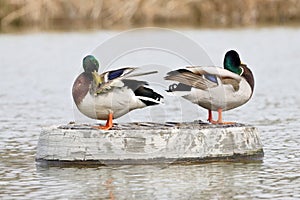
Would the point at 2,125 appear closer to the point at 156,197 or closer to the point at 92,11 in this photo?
the point at 156,197

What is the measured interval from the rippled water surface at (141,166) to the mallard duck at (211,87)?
78 centimetres

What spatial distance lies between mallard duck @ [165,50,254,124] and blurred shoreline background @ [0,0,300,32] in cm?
2464

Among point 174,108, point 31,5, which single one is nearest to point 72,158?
point 174,108

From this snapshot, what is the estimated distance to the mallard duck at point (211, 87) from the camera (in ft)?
31.8

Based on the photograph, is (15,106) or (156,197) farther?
(15,106)

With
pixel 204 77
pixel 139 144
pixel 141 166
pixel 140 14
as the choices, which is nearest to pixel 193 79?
pixel 204 77

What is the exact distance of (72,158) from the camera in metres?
9.20

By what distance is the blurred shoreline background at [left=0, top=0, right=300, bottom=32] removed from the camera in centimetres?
3531

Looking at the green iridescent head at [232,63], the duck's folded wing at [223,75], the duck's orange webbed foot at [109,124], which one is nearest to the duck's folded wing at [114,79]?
the duck's orange webbed foot at [109,124]

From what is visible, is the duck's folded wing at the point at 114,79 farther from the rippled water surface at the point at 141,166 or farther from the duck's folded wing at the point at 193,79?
the rippled water surface at the point at 141,166

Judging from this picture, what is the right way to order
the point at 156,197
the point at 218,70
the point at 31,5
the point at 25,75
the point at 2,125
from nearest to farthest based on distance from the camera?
1. the point at 156,197
2. the point at 218,70
3. the point at 2,125
4. the point at 25,75
5. the point at 31,5

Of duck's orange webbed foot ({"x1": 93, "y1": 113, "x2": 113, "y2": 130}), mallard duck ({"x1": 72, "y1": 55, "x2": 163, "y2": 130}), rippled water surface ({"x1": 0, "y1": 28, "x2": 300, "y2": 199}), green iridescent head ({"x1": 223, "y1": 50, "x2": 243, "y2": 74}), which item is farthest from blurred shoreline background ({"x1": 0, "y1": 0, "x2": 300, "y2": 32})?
duck's orange webbed foot ({"x1": 93, "y1": 113, "x2": 113, "y2": 130})

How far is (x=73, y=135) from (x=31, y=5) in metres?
26.6

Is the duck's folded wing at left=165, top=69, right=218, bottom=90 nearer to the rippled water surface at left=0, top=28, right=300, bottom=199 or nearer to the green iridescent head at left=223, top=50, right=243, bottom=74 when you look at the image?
the green iridescent head at left=223, top=50, right=243, bottom=74
